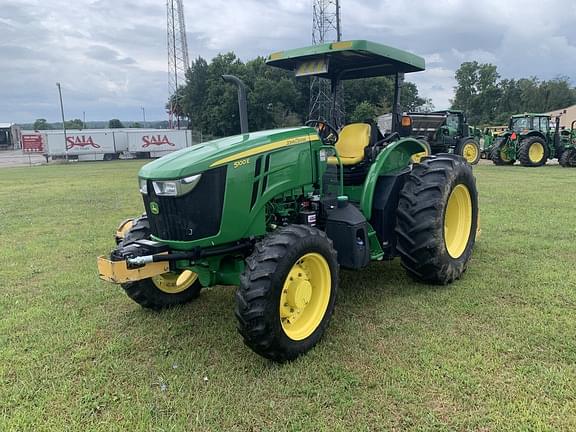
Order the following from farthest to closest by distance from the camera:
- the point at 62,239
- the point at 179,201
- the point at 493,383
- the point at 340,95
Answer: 1. the point at 62,239
2. the point at 340,95
3. the point at 179,201
4. the point at 493,383

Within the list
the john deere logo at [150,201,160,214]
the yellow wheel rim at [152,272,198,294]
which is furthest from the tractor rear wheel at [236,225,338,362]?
the yellow wheel rim at [152,272,198,294]

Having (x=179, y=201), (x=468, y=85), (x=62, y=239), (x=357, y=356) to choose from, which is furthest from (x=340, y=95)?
(x=468, y=85)

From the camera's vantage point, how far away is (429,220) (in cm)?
434

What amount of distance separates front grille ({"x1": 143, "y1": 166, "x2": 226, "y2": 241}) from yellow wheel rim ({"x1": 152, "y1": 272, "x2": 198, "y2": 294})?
1.01m

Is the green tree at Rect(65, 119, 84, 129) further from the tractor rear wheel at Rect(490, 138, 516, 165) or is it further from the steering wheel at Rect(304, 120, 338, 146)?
the steering wheel at Rect(304, 120, 338, 146)

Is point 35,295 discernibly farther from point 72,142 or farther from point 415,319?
point 72,142

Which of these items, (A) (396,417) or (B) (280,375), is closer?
(A) (396,417)

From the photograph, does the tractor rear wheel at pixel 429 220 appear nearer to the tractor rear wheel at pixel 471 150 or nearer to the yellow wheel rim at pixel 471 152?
the tractor rear wheel at pixel 471 150

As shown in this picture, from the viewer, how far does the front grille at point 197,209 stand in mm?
3232

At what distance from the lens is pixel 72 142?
36.4 metres

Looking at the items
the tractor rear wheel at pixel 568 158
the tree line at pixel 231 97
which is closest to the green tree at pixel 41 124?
the tree line at pixel 231 97

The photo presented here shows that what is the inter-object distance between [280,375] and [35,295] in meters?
3.08

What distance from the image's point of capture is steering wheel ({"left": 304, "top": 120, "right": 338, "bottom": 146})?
4.66 metres

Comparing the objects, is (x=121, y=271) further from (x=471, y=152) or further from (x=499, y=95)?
(x=499, y=95)
